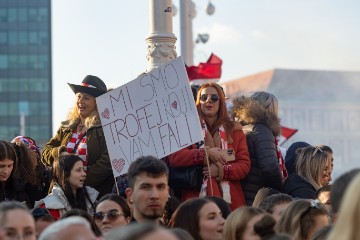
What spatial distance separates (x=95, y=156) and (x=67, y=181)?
69 centimetres

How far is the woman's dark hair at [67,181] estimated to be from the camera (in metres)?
10.8

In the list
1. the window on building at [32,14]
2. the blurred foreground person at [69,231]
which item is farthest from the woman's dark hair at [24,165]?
the window on building at [32,14]

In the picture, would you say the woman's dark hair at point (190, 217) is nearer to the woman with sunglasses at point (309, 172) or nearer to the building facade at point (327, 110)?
the woman with sunglasses at point (309, 172)

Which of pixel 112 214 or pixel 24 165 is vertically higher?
pixel 24 165

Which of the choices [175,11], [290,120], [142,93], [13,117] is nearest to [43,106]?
[13,117]

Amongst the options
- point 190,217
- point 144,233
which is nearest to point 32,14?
point 190,217

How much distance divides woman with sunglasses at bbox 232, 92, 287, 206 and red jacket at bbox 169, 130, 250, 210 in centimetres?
14

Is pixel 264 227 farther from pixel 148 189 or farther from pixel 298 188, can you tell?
pixel 298 188

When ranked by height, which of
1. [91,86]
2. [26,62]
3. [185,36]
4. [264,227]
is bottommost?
[264,227]

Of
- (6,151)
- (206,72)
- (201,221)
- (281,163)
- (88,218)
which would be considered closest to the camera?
(201,221)

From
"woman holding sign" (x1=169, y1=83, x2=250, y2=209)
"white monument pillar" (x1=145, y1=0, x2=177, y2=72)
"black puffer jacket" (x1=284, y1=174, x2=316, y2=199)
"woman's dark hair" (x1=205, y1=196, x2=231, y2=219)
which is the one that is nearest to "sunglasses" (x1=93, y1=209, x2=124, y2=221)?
"woman's dark hair" (x1=205, y1=196, x2=231, y2=219)

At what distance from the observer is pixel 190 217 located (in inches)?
339

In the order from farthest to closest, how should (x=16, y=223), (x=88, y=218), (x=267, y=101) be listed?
(x=267, y=101)
(x=88, y=218)
(x=16, y=223)

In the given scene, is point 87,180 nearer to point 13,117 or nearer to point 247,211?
point 247,211
